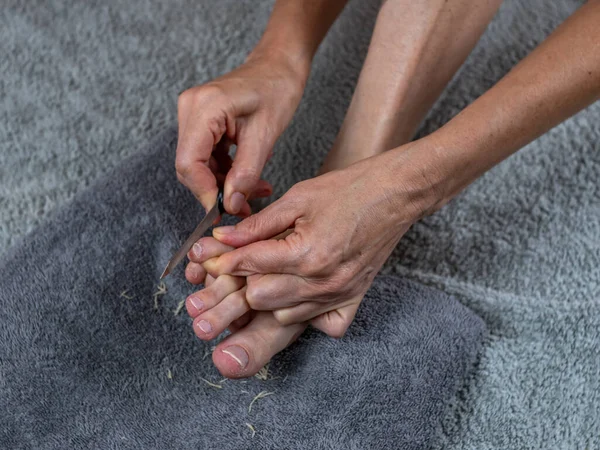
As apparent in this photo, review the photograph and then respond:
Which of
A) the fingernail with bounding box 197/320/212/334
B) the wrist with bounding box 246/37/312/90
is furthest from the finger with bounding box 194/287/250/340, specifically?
the wrist with bounding box 246/37/312/90

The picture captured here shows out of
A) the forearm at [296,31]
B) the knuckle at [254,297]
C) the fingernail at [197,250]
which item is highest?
the forearm at [296,31]

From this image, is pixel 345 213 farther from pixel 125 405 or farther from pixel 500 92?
pixel 125 405

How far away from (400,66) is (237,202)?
34 centimetres

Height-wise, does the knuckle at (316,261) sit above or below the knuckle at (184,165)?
below

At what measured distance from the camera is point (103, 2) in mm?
1481

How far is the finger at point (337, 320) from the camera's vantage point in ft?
2.96

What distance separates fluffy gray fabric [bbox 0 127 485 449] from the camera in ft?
2.85

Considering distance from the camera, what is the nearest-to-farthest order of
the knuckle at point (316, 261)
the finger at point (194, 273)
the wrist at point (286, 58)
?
1. the knuckle at point (316, 261)
2. the finger at point (194, 273)
3. the wrist at point (286, 58)

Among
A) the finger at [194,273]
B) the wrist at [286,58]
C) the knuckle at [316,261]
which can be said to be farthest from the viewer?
the wrist at [286,58]

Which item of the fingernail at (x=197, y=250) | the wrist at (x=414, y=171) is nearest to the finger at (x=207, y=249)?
the fingernail at (x=197, y=250)

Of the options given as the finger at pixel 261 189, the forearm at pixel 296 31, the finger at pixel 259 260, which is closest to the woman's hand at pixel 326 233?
the finger at pixel 259 260

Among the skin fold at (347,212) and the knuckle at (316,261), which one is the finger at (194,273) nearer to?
the skin fold at (347,212)

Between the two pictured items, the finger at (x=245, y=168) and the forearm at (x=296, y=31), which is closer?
the finger at (x=245, y=168)

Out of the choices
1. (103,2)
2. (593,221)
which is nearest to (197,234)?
(593,221)
